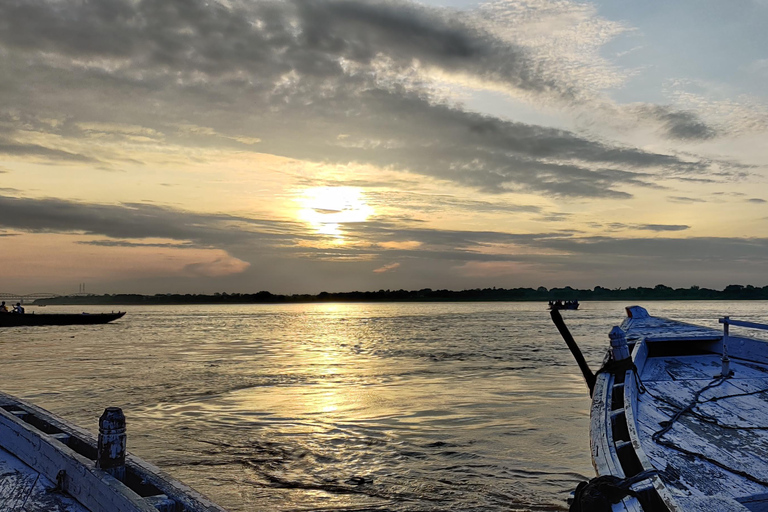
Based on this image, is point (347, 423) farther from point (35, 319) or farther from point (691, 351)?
point (35, 319)

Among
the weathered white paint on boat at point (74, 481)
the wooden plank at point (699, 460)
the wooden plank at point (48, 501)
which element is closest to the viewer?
the weathered white paint on boat at point (74, 481)

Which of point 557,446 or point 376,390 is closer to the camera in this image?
point 557,446

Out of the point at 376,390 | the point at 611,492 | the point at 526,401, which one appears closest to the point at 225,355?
the point at 376,390

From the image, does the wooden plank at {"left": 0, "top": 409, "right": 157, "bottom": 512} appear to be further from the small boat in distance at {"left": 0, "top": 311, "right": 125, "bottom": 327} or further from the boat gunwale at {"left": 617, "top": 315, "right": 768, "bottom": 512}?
the small boat in distance at {"left": 0, "top": 311, "right": 125, "bottom": 327}

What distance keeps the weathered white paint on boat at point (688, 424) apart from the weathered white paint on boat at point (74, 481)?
413 centimetres

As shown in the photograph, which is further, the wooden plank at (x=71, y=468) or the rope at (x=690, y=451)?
the rope at (x=690, y=451)

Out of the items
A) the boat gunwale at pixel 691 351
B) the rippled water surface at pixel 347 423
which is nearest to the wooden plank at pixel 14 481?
the rippled water surface at pixel 347 423

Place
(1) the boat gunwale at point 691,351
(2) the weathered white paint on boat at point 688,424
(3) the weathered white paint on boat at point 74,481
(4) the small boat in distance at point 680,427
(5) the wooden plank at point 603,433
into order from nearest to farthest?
(3) the weathered white paint on boat at point 74,481, (4) the small boat in distance at point 680,427, (2) the weathered white paint on boat at point 688,424, (5) the wooden plank at point 603,433, (1) the boat gunwale at point 691,351

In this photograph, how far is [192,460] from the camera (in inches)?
464

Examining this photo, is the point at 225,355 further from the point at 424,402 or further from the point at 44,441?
the point at 44,441

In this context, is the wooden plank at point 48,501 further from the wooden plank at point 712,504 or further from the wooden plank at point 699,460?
the wooden plank at point 699,460

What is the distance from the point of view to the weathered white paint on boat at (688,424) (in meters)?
5.91

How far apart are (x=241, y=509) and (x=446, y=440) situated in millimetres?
5741

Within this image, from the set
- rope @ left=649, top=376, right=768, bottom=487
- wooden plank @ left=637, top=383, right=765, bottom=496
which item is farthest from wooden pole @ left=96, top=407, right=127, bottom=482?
rope @ left=649, top=376, right=768, bottom=487
